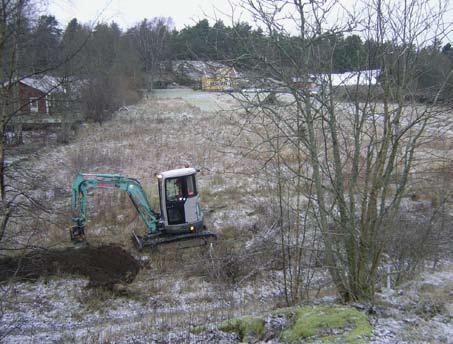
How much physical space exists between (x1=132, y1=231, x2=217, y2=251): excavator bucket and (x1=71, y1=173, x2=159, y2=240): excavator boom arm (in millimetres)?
300

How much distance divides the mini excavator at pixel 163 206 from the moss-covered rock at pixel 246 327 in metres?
6.37

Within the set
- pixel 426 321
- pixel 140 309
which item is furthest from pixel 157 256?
pixel 426 321

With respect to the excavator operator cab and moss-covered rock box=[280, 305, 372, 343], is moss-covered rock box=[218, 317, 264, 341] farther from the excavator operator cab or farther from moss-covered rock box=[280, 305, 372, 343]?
the excavator operator cab

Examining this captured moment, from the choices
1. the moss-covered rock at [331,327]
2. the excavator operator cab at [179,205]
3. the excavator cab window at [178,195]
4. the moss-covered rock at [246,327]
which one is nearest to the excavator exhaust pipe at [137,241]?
the excavator operator cab at [179,205]

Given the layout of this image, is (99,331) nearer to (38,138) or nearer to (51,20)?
(51,20)

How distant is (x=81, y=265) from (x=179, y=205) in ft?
9.43

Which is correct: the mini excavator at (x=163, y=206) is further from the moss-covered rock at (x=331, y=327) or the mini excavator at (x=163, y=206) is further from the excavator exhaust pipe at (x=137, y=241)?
the moss-covered rock at (x=331, y=327)

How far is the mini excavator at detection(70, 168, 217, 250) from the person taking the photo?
11.9m

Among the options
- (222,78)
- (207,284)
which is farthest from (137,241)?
(222,78)

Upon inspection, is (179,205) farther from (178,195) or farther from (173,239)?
(173,239)

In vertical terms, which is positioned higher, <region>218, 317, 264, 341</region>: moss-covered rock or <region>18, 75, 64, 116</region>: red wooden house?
<region>18, 75, 64, 116</region>: red wooden house

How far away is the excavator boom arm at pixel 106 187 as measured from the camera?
1194 cm

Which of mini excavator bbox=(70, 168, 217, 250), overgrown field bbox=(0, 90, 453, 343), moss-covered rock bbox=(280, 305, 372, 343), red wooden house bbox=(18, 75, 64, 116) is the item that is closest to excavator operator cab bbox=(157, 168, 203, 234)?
mini excavator bbox=(70, 168, 217, 250)

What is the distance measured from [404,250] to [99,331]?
5.39 meters
